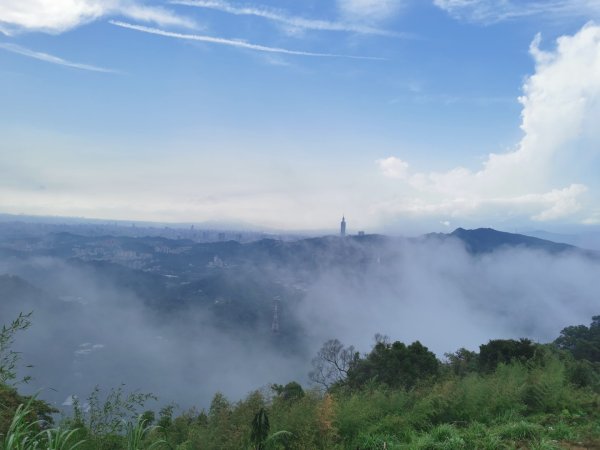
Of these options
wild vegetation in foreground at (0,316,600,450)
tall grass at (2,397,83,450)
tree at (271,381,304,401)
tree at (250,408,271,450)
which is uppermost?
tall grass at (2,397,83,450)

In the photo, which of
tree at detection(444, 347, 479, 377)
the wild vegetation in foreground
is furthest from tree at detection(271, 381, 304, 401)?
A: tree at detection(444, 347, 479, 377)

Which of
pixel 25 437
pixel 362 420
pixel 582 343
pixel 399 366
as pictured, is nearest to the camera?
pixel 25 437

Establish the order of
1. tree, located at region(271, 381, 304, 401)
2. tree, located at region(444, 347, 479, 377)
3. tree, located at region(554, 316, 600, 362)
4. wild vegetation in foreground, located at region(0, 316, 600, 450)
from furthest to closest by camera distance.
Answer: tree, located at region(554, 316, 600, 362) → tree, located at region(444, 347, 479, 377) → tree, located at region(271, 381, 304, 401) → wild vegetation in foreground, located at region(0, 316, 600, 450)

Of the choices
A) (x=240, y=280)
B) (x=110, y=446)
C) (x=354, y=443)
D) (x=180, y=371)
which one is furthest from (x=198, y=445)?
(x=240, y=280)

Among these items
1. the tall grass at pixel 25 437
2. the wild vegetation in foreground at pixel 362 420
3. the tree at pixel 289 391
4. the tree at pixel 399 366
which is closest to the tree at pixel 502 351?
the tree at pixel 399 366

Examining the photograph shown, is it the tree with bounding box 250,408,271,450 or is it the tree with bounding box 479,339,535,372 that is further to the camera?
the tree with bounding box 479,339,535,372

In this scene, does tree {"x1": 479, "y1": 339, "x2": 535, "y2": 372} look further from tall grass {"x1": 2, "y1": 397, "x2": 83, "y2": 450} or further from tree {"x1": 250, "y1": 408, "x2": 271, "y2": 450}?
tall grass {"x1": 2, "y1": 397, "x2": 83, "y2": 450}

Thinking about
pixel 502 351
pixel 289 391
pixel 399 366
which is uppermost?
pixel 502 351

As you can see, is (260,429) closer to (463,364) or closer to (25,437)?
(25,437)

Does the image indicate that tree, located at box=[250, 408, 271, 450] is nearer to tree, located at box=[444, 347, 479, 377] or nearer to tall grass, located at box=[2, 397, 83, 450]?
tall grass, located at box=[2, 397, 83, 450]

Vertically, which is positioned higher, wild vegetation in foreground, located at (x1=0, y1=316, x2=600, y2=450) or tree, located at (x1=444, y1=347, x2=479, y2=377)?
wild vegetation in foreground, located at (x1=0, y1=316, x2=600, y2=450)

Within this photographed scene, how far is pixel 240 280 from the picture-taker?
502 ft

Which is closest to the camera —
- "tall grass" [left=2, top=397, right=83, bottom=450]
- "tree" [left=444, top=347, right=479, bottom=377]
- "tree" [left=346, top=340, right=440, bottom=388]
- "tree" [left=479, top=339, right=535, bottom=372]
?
"tall grass" [left=2, top=397, right=83, bottom=450]

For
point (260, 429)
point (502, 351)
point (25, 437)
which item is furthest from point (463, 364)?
point (25, 437)
